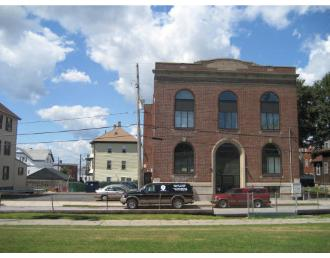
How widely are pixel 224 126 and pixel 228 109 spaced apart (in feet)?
5.90

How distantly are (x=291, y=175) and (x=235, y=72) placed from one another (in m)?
11.7

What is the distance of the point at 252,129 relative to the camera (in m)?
46.8

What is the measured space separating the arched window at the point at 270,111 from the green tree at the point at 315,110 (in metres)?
12.3

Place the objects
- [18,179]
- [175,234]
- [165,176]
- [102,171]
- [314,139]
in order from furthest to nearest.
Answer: [102,171] < [18,179] < [314,139] < [165,176] < [175,234]

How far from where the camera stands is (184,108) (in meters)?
46.3

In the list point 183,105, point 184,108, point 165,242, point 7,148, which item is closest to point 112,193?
point 184,108

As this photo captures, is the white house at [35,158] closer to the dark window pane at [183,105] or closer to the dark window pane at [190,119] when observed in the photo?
the dark window pane at [183,105]

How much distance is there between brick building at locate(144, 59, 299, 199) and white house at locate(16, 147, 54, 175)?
75.5m

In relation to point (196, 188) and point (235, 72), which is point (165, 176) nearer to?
point (196, 188)

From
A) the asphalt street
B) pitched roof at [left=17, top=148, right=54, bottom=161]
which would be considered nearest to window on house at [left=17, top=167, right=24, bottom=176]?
the asphalt street

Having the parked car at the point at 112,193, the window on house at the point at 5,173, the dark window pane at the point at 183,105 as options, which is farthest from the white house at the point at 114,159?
the dark window pane at the point at 183,105

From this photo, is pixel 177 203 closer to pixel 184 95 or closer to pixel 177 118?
pixel 177 118

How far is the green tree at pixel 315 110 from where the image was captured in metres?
57.4
